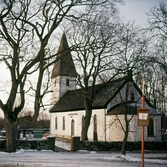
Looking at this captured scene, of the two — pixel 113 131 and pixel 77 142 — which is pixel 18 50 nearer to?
pixel 77 142

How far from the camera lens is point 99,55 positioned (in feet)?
96.1

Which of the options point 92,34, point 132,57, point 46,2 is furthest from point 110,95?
point 46,2

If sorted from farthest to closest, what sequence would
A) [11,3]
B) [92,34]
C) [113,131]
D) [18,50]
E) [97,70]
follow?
[113,131] < [97,70] < [92,34] < [18,50] < [11,3]

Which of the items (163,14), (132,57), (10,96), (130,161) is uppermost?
(163,14)

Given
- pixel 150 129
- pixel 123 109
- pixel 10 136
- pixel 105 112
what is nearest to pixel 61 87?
pixel 105 112

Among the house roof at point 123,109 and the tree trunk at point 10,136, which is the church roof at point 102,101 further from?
the tree trunk at point 10,136

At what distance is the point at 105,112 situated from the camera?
36469 mm

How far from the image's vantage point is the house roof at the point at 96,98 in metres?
35.1

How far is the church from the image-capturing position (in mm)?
33000

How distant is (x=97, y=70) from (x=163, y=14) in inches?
540

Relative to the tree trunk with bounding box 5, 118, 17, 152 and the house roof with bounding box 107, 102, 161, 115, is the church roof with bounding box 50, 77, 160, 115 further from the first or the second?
the tree trunk with bounding box 5, 118, 17, 152

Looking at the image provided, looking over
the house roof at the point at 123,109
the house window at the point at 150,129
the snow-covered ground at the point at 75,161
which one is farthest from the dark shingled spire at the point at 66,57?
the house window at the point at 150,129

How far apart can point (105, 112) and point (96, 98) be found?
2.15 metres

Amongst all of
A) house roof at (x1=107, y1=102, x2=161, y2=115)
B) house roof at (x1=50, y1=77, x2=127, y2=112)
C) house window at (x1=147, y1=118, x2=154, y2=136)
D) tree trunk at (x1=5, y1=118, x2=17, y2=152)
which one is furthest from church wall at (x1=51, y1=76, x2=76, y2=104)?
tree trunk at (x1=5, y1=118, x2=17, y2=152)
